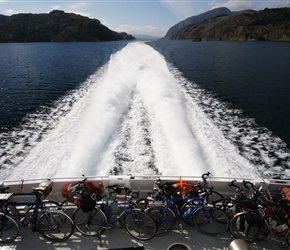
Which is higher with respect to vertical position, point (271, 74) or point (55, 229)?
point (271, 74)

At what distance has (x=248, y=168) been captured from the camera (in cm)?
862

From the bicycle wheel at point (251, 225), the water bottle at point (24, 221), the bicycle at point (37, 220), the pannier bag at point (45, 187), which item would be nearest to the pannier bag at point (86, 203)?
the bicycle at point (37, 220)

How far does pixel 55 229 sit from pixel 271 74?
33.6 metres

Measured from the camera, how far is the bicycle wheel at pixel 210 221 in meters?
4.73

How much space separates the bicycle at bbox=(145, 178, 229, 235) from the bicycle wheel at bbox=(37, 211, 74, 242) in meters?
1.99

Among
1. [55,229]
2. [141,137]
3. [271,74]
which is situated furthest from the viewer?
[271,74]

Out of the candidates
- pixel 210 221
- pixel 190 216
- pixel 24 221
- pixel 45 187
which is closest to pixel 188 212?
pixel 190 216

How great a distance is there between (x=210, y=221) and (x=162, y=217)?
118cm

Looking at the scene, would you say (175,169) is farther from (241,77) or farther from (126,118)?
(241,77)

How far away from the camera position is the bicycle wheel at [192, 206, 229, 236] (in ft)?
15.5

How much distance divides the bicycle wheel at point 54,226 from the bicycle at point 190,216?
1.99 metres

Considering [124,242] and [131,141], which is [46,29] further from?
[124,242]

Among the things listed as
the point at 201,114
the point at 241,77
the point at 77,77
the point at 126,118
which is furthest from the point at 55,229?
the point at 241,77

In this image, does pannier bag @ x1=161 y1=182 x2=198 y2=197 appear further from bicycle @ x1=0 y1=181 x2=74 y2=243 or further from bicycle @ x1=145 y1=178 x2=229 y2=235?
bicycle @ x1=0 y1=181 x2=74 y2=243
